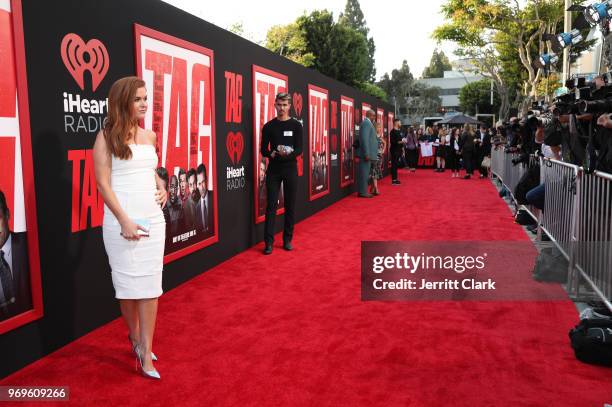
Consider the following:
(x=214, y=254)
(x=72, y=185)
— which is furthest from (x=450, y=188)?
(x=72, y=185)

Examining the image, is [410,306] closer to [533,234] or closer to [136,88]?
[136,88]

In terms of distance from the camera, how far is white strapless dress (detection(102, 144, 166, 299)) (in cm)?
322

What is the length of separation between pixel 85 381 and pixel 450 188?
12.9m

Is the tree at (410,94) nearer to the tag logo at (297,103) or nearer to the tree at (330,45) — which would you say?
the tree at (330,45)

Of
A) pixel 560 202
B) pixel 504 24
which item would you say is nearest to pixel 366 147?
pixel 560 202

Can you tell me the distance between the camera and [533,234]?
816 centimetres

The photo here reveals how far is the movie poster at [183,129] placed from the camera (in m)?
5.10

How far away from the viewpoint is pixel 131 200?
3.23m

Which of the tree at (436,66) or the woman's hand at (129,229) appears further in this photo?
the tree at (436,66)

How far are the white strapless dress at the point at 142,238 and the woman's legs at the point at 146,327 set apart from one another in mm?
86

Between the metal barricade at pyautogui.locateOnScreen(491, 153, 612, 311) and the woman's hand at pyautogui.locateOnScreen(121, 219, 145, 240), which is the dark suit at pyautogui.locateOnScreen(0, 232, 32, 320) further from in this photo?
the metal barricade at pyautogui.locateOnScreen(491, 153, 612, 311)

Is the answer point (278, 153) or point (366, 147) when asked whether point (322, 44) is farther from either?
point (278, 153)

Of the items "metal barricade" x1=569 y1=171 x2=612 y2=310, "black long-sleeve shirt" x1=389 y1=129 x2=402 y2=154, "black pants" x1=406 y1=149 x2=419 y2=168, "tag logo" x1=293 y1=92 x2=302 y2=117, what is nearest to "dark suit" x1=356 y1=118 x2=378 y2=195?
"black long-sleeve shirt" x1=389 y1=129 x2=402 y2=154

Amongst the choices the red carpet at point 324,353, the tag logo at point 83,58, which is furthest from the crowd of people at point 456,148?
the tag logo at point 83,58
